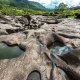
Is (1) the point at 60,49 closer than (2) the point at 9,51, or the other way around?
(2) the point at 9,51

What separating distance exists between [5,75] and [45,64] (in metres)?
4.59

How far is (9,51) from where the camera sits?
26.7 meters

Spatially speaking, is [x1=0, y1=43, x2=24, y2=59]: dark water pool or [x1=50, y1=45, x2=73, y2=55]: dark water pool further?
[x1=50, y1=45, x2=73, y2=55]: dark water pool

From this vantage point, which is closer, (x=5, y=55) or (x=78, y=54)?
(x=78, y=54)

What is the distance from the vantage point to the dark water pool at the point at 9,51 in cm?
2498

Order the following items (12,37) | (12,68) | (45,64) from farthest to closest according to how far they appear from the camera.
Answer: (12,37) < (45,64) < (12,68)

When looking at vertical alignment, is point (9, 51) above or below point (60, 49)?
below

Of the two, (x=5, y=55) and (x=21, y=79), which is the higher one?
(x=21, y=79)

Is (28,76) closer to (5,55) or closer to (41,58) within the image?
(41,58)

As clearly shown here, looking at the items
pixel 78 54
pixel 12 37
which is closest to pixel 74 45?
pixel 78 54

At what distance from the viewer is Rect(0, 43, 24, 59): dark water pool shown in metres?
25.0

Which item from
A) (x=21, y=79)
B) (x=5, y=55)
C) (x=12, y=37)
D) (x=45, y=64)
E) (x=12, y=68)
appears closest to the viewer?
(x=21, y=79)

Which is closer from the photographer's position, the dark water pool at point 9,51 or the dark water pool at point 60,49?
the dark water pool at point 9,51

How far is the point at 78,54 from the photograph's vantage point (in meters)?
22.0
